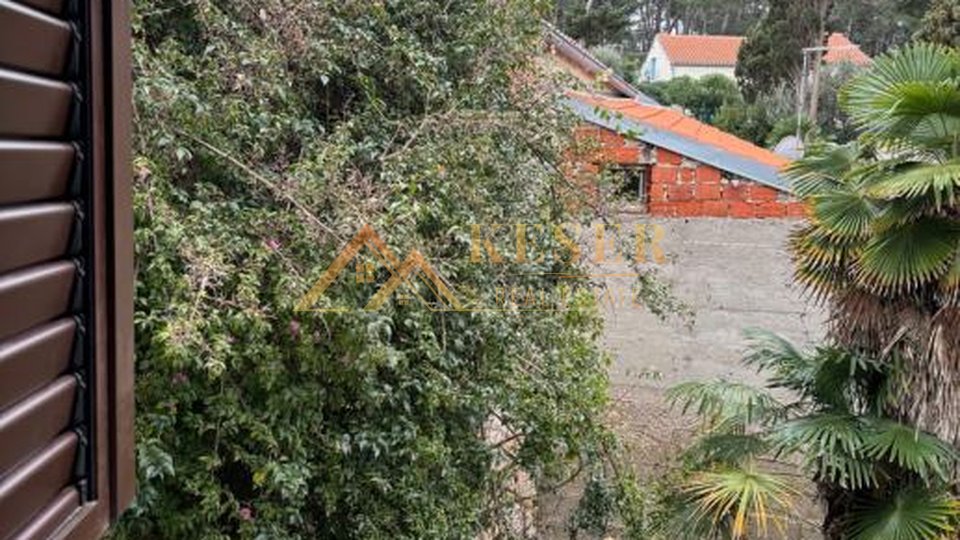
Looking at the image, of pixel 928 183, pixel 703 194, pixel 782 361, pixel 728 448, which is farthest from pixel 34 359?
pixel 703 194

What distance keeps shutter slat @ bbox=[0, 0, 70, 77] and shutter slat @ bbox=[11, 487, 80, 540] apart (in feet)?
1.63

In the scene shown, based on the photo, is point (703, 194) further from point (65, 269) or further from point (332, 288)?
point (65, 269)

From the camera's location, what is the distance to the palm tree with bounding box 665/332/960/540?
11.5 ft

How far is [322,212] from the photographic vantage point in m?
2.82

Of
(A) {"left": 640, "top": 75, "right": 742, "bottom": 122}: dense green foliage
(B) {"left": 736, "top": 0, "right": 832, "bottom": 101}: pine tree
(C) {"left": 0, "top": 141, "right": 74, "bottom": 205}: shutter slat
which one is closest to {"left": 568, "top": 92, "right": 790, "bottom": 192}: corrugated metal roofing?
(C) {"left": 0, "top": 141, "right": 74, "bottom": 205}: shutter slat

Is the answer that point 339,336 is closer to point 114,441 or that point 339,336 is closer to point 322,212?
point 322,212

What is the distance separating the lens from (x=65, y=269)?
0.91 metres

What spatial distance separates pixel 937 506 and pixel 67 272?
3.75 metres

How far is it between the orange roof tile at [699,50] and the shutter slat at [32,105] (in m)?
35.9

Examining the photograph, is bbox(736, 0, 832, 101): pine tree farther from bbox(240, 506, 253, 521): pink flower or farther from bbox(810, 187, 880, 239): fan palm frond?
bbox(240, 506, 253, 521): pink flower

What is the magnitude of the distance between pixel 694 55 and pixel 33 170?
36.4m

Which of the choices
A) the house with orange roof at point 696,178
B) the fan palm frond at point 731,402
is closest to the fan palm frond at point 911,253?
the fan palm frond at point 731,402

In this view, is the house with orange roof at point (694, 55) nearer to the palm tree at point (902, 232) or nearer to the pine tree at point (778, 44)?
the pine tree at point (778, 44)

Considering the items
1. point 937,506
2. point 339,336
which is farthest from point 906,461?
point 339,336
